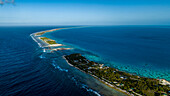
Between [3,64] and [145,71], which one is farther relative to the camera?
[3,64]

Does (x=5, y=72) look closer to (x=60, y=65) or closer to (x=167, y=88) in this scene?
(x=60, y=65)

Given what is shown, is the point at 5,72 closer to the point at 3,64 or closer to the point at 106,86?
the point at 3,64

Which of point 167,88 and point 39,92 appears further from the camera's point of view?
point 167,88

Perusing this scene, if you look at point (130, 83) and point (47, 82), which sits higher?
point (130, 83)

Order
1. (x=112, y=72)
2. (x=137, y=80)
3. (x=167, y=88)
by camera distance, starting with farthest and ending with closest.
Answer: (x=112, y=72) → (x=137, y=80) → (x=167, y=88)

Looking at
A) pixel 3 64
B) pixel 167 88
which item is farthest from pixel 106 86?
pixel 3 64

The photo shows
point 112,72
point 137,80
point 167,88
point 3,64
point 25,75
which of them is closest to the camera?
point 167,88

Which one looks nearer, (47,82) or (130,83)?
(130,83)

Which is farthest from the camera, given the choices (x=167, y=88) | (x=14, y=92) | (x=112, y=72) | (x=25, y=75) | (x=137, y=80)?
(x=112, y=72)

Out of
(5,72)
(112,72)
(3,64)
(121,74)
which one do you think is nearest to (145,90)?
(121,74)
